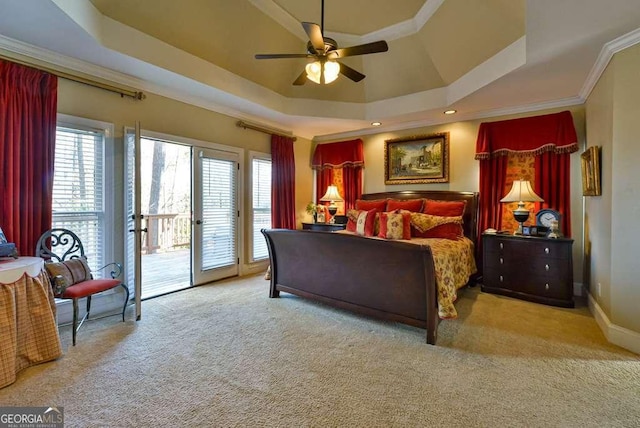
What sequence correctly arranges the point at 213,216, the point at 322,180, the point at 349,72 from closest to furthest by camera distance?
1. the point at 349,72
2. the point at 213,216
3. the point at 322,180

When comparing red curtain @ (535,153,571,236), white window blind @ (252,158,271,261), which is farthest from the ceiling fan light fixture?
red curtain @ (535,153,571,236)

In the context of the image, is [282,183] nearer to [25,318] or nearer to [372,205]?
[372,205]

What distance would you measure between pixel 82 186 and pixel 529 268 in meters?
5.22

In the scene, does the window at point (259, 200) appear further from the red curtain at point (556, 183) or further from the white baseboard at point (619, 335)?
the white baseboard at point (619, 335)

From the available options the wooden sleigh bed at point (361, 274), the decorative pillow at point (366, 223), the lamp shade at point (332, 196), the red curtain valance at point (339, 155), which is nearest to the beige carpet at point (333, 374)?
the wooden sleigh bed at point (361, 274)

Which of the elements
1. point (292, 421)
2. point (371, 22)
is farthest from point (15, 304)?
point (371, 22)

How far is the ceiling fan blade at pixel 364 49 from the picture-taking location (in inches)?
97.3

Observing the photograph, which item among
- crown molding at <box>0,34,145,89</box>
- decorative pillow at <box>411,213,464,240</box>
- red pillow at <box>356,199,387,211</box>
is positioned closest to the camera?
crown molding at <box>0,34,145,89</box>

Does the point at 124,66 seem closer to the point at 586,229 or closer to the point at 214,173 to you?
the point at 214,173

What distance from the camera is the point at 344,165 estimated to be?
5.84m

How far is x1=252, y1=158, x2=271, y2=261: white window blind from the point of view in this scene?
5.12 m

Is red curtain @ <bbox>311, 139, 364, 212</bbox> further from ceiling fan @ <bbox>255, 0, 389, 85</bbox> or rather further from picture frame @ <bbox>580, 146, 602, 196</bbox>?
picture frame @ <bbox>580, 146, 602, 196</bbox>

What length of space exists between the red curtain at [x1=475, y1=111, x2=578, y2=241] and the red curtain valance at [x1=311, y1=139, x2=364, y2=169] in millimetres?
2059

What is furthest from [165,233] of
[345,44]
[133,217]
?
[345,44]
